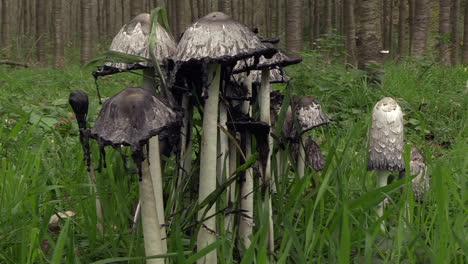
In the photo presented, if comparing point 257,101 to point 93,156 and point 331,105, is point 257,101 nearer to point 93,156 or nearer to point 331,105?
point 93,156

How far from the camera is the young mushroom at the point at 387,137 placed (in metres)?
1.60

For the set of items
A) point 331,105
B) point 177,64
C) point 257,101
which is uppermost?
point 177,64

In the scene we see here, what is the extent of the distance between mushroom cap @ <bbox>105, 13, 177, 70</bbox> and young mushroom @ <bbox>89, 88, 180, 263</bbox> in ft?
0.53

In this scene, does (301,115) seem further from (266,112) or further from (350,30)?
(350,30)

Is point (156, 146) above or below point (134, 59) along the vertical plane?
below

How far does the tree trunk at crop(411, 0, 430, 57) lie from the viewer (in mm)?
7156

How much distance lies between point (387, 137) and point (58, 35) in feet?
31.9

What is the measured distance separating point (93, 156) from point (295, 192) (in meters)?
0.82

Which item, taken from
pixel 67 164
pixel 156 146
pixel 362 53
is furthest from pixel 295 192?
pixel 362 53

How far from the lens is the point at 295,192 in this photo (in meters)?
1.35

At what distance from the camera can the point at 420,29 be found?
7223mm

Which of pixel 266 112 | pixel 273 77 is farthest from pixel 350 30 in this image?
pixel 266 112

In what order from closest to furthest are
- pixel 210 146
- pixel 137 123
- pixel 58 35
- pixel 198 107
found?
pixel 137 123 → pixel 210 146 → pixel 198 107 → pixel 58 35

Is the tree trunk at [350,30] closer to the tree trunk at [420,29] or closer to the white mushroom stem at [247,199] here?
the tree trunk at [420,29]
